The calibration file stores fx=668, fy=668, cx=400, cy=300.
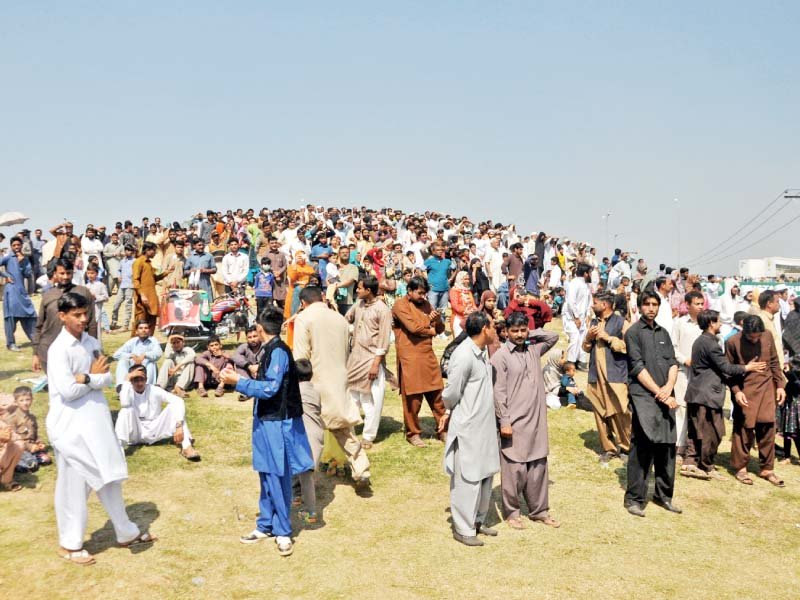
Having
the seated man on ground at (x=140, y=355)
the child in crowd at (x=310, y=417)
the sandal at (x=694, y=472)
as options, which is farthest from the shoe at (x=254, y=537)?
the sandal at (x=694, y=472)

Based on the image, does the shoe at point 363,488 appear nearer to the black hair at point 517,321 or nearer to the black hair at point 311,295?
the black hair at point 311,295

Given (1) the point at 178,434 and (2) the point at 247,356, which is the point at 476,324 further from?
(2) the point at 247,356

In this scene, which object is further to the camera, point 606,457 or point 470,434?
point 606,457

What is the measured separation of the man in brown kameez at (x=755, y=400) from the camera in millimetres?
7500

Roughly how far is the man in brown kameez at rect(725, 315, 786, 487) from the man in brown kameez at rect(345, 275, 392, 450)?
3.98 metres

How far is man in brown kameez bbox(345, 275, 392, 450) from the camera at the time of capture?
772cm

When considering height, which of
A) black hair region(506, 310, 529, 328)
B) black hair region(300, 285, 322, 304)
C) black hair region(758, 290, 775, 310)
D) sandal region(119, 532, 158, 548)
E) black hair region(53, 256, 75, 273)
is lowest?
sandal region(119, 532, 158, 548)

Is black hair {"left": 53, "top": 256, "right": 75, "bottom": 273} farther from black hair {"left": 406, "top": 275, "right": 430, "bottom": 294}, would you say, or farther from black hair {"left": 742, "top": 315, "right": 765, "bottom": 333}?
black hair {"left": 742, "top": 315, "right": 765, "bottom": 333}

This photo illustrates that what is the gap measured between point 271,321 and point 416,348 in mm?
2894

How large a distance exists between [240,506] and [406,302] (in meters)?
2.99

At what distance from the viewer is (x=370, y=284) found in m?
7.77

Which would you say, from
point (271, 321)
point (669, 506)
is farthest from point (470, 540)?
point (271, 321)

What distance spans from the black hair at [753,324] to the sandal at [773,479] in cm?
160

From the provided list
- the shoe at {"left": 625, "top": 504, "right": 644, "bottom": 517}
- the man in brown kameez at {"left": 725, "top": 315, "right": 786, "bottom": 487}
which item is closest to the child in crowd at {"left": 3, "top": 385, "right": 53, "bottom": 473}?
the shoe at {"left": 625, "top": 504, "right": 644, "bottom": 517}
